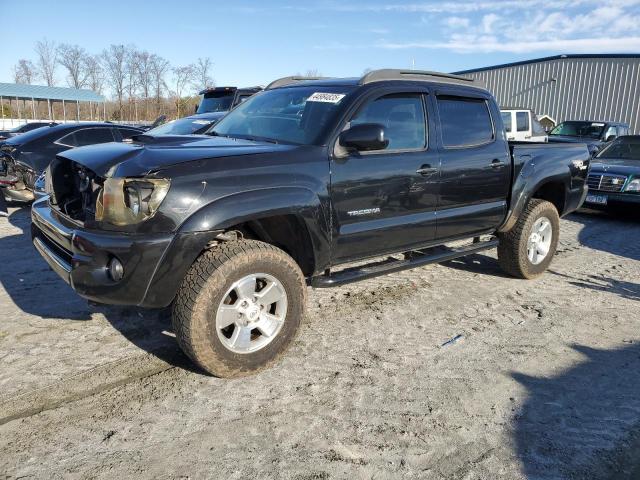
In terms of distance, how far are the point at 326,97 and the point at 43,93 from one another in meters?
48.4

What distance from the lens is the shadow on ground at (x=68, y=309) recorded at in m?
3.77

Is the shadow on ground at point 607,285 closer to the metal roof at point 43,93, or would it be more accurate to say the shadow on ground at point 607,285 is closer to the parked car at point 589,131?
the parked car at point 589,131

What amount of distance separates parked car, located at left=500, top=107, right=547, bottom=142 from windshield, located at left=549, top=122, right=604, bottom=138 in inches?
41.2

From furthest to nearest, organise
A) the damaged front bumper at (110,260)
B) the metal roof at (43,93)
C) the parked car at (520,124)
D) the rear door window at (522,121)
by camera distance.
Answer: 1. the metal roof at (43,93)
2. the rear door window at (522,121)
3. the parked car at (520,124)
4. the damaged front bumper at (110,260)

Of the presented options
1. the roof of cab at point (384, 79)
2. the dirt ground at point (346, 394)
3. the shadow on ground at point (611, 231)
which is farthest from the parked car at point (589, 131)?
the dirt ground at point (346, 394)

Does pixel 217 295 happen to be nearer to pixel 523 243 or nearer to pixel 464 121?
pixel 464 121

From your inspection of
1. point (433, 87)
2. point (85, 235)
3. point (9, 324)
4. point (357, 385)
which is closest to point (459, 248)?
point (433, 87)

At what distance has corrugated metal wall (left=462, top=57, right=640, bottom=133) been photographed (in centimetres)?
2497

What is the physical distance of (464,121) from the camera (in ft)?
15.4

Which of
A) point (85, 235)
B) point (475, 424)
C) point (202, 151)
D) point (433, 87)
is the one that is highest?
point (433, 87)

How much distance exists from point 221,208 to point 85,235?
0.82 m

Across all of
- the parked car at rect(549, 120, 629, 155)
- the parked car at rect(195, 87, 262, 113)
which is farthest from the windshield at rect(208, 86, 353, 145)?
the parked car at rect(549, 120, 629, 155)

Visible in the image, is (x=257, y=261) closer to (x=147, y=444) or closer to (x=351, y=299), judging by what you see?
(x=147, y=444)

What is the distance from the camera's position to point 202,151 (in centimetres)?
323
